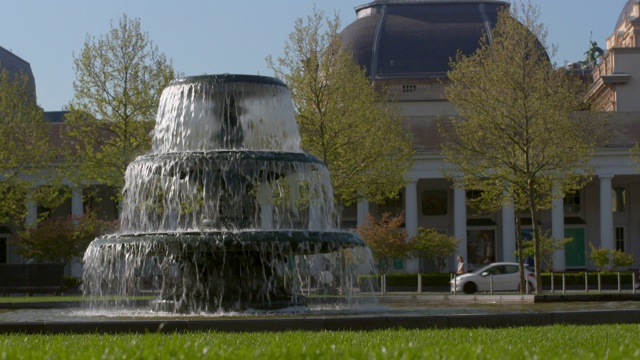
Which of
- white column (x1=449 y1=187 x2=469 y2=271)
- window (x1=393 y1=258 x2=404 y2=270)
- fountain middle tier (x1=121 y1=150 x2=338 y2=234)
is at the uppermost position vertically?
white column (x1=449 y1=187 x2=469 y2=271)

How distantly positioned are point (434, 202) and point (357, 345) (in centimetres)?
6195

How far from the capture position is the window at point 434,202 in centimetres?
7212

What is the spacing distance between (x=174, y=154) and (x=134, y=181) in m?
1.23

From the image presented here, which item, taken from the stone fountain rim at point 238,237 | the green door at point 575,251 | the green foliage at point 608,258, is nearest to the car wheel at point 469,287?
the green foliage at point 608,258

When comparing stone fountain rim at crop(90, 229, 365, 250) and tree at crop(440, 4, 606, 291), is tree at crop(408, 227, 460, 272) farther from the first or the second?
stone fountain rim at crop(90, 229, 365, 250)

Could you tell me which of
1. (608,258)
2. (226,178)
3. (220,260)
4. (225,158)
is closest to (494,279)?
(608,258)

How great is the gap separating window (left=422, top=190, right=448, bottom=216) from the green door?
7.17 m

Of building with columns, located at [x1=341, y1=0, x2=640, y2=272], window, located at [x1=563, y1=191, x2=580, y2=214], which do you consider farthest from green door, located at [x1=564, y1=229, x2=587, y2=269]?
window, located at [x1=563, y1=191, x2=580, y2=214]

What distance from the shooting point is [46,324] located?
1492 centimetres

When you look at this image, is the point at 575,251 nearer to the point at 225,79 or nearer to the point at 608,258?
the point at 608,258

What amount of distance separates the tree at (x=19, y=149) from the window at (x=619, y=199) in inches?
1515

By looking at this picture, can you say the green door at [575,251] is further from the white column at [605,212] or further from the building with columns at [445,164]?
the white column at [605,212]

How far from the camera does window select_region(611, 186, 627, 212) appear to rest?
7206 centimetres

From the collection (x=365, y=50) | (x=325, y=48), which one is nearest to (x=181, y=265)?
(x=325, y=48)
